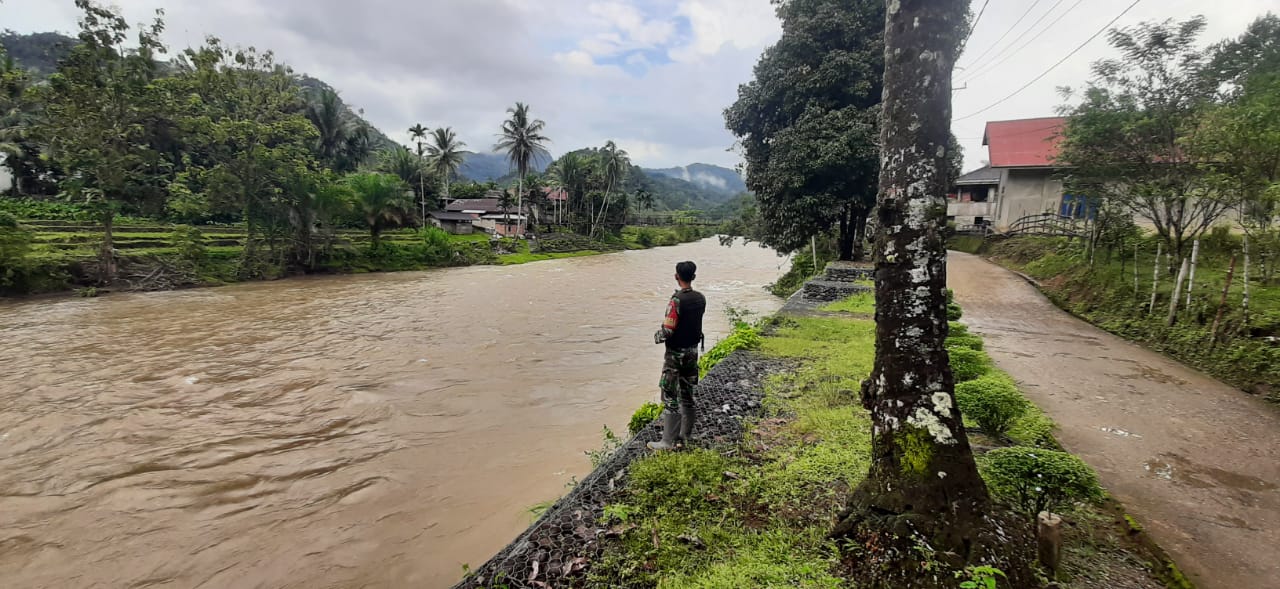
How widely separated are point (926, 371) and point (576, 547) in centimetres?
237

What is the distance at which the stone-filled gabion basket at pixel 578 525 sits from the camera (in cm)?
302

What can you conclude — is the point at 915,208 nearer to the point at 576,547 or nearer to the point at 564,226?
the point at 576,547

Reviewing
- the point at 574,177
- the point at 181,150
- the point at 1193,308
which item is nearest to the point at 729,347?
the point at 1193,308

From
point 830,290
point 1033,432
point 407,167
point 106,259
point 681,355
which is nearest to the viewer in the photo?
point 681,355

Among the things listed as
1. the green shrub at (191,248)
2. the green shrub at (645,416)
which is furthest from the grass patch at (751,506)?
the green shrub at (191,248)

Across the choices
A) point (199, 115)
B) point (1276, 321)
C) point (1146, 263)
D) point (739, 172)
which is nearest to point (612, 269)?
point (739, 172)

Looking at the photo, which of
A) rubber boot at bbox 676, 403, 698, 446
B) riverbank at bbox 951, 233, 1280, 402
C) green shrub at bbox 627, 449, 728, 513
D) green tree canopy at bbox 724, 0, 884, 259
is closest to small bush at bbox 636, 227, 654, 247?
green tree canopy at bbox 724, 0, 884, 259

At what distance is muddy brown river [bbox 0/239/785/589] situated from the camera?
182 inches

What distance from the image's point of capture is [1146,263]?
12727mm

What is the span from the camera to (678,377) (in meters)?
4.63

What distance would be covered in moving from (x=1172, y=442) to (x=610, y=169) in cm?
5214

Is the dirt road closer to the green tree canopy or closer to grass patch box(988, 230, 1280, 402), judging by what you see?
grass patch box(988, 230, 1280, 402)

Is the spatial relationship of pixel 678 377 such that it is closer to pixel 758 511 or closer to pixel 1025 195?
pixel 758 511

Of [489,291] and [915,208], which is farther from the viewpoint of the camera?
[489,291]
